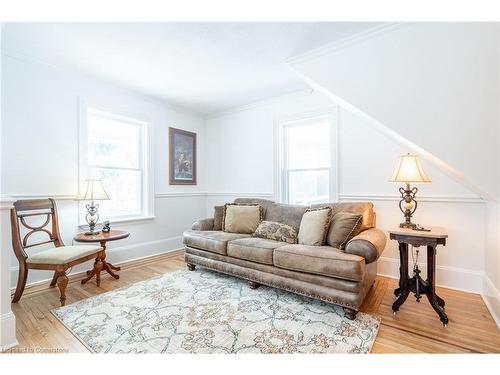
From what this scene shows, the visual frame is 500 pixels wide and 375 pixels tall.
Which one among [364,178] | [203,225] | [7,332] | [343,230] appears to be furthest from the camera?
[203,225]

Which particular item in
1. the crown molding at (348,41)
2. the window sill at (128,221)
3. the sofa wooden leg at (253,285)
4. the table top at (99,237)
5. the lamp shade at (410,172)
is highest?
the crown molding at (348,41)

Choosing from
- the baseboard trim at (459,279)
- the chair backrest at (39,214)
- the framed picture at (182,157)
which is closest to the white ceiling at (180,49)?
the framed picture at (182,157)

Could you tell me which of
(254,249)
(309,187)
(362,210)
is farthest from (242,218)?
(362,210)

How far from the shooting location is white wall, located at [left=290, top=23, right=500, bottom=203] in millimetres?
1681

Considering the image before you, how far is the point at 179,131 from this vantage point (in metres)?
4.32

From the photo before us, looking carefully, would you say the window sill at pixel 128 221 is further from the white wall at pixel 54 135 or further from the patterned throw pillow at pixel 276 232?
the patterned throw pillow at pixel 276 232

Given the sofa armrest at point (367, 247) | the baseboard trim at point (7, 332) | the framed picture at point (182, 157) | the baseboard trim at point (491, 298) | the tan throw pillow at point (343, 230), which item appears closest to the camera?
the baseboard trim at point (7, 332)

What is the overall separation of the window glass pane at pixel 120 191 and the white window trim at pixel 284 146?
222cm

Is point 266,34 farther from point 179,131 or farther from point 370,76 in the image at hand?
point 179,131

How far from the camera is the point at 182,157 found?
4387 millimetres

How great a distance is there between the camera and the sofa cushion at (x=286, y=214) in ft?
10.0

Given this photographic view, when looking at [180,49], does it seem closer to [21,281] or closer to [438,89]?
[438,89]

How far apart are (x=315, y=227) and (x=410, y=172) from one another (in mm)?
1047
